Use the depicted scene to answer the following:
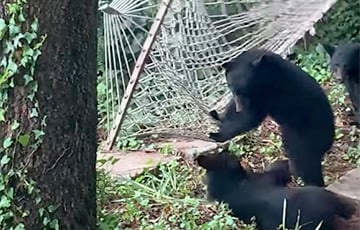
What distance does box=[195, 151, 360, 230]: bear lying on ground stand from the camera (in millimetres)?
3454

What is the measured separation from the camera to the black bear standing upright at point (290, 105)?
4496 millimetres

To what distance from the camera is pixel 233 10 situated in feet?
23.0

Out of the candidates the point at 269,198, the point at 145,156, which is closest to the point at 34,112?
the point at 269,198

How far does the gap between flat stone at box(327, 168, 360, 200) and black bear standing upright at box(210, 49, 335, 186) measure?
1.37ft

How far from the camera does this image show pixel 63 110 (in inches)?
117

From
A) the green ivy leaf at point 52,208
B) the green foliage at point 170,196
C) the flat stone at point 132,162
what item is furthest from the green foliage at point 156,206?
the green ivy leaf at point 52,208

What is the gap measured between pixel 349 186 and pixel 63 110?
1563 millimetres

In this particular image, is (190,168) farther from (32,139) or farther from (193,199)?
(32,139)

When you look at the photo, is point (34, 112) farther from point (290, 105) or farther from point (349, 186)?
point (290, 105)

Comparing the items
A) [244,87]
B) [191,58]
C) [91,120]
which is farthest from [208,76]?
[91,120]

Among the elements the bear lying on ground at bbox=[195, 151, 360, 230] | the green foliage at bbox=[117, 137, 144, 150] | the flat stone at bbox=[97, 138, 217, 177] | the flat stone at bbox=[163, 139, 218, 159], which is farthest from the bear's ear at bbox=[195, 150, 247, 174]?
the green foliage at bbox=[117, 137, 144, 150]

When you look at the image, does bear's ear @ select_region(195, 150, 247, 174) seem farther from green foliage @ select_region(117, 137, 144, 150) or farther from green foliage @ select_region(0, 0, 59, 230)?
green foliage @ select_region(117, 137, 144, 150)

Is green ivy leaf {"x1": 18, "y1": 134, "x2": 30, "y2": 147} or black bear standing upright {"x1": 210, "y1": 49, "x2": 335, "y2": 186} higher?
green ivy leaf {"x1": 18, "y1": 134, "x2": 30, "y2": 147}

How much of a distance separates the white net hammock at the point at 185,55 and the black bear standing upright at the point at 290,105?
700 millimetres
